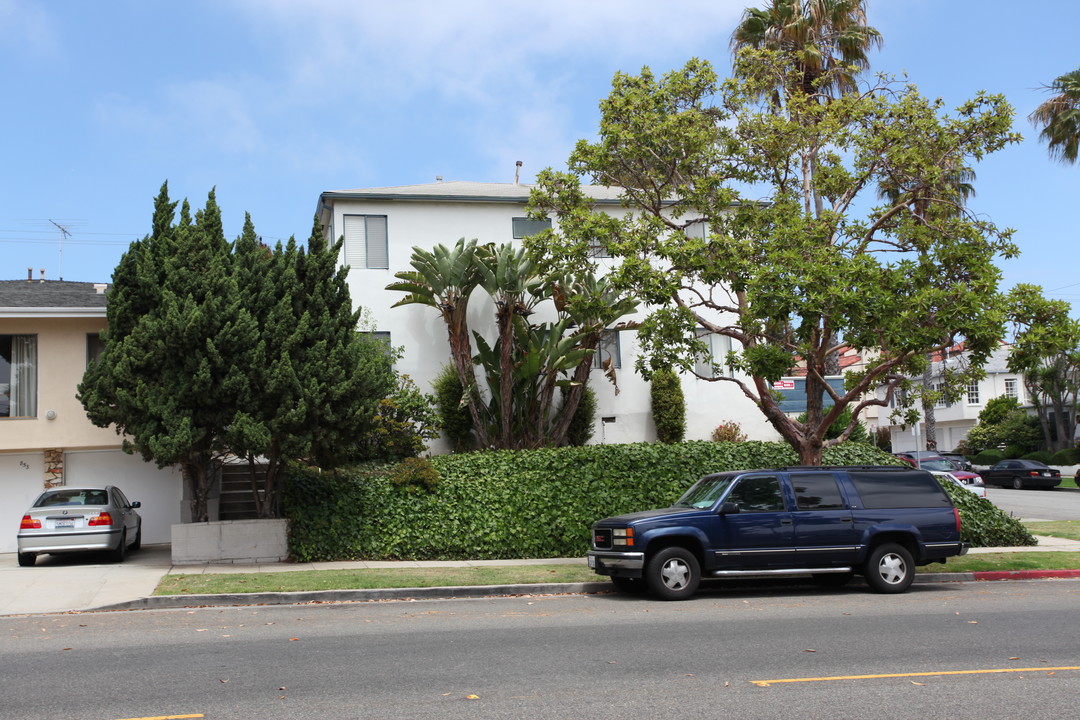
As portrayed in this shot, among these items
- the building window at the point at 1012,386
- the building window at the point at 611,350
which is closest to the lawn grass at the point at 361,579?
the building window at the point at 611,350

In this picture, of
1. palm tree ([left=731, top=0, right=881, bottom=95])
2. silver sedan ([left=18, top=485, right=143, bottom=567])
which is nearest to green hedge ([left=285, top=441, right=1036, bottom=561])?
silver sedan ([left=18, top=485, right=143, bottom=567])

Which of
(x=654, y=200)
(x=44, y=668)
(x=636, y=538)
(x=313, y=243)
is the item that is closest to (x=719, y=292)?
(x=654, y=200)

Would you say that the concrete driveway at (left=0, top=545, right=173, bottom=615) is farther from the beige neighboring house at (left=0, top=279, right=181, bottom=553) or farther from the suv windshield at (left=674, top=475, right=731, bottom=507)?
the suv windshield at (left=674, top=475, right=731, bottom=507)

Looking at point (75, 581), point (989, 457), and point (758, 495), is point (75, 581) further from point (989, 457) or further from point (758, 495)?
point (989, 457)

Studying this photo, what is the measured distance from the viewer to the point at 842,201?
1836 cm

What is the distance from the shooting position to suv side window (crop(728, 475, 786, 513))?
13547mm

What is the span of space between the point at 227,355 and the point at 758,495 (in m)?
8.90

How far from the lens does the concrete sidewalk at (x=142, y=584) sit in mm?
13000

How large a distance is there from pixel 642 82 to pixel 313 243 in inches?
271

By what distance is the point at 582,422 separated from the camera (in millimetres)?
24562

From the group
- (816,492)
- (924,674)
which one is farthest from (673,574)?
(924,674)

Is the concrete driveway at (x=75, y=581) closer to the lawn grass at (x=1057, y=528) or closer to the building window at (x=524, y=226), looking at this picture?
the building window at (x=524, y=226)

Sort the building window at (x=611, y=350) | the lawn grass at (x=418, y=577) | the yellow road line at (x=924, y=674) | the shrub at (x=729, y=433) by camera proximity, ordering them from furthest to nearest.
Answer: the building window at (x=611, y=350)
the shrub at (x=729, y=433)
the lawn grass at (x=418, y=577)
the yellow road line at (x=924, y=674)

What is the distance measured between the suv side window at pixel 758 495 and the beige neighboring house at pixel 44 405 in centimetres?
1255
